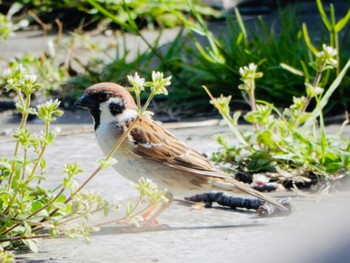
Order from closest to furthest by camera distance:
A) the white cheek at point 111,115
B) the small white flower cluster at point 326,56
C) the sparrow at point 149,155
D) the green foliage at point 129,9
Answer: the sparrow at point 149,155 < the white cheek at point 111,115 < the small white flower cluster at point 326,56 < the green foliage at point 129,9

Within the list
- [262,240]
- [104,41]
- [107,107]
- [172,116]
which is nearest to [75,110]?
[172,116]

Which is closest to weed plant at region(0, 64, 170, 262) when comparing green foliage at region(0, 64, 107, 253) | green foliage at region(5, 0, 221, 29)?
green foliage at region(0, 64, 107, 253)

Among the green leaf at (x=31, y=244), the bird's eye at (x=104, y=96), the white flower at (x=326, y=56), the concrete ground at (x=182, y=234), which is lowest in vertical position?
the concrete ground at (x=182, y=234)

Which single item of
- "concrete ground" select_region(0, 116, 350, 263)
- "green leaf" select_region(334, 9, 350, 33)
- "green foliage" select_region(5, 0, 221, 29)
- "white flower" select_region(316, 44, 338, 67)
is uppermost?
"green leaf" select_region(334, 9, 350, 33)

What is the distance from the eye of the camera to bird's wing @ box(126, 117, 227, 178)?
3.76m

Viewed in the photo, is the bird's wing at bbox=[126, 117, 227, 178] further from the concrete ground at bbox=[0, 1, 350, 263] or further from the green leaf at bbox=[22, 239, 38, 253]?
the green leaf at bbox=[22, 239, 38, 253]

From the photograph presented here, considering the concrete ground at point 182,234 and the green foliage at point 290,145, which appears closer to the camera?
the concrete ground at point 182,234

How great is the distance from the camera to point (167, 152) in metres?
3.79

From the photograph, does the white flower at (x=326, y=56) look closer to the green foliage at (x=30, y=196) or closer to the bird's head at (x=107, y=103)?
the bird's head at (x=107, y=103)

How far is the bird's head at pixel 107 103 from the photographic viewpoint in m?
3.85

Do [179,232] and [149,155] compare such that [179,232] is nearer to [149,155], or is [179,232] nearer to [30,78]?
[149,155]

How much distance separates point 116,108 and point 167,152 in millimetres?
303

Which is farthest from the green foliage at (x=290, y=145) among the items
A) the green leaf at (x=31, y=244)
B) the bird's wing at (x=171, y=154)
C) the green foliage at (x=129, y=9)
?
the green foliage at (x=129, y=9)

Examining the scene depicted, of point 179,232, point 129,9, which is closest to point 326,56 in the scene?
point 179,232
